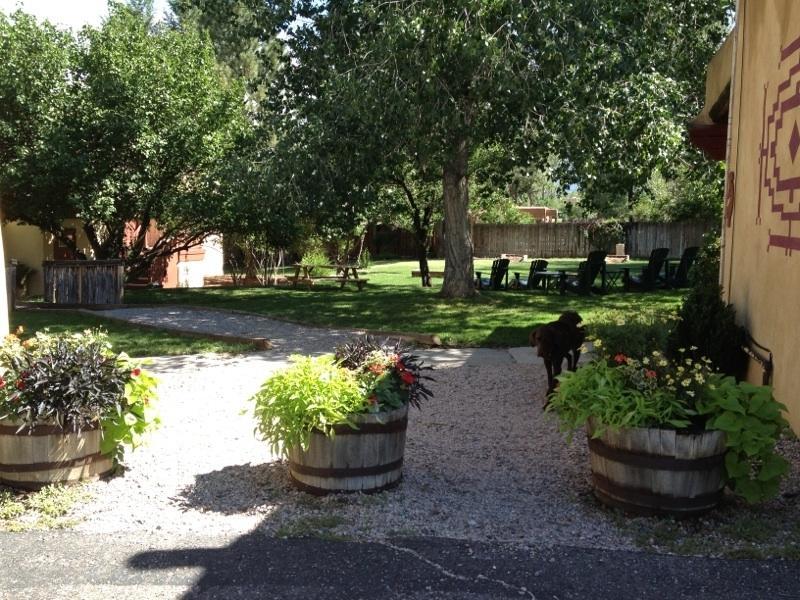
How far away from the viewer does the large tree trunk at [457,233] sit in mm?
16500

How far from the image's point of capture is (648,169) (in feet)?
43.2

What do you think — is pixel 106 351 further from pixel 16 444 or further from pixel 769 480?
pixel 769 480

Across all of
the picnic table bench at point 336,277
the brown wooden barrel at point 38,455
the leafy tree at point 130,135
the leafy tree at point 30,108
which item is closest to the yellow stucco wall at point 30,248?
the leafy tree at point 130,135

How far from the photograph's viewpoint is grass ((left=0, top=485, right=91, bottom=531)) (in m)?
4.23

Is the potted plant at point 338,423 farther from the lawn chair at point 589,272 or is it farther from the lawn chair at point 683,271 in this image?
the lawn chair at point 683,271

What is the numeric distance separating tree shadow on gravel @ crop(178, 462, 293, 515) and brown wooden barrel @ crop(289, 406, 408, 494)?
0.79 feet

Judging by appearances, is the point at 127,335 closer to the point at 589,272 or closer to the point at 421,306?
the point at 421,306

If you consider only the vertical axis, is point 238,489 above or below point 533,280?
below

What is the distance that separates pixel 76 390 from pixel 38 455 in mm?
432

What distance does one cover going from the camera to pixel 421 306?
1527 centimetres

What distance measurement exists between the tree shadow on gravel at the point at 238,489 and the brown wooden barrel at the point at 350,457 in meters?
0.24

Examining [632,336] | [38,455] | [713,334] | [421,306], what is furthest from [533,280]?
[38,455]

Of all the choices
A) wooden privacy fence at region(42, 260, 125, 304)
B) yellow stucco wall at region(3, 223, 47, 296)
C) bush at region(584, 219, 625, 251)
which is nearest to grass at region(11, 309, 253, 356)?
wooden privacy fence at region(42, 260, 125, 304)

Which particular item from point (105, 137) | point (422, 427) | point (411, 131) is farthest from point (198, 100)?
point (422, 427)
